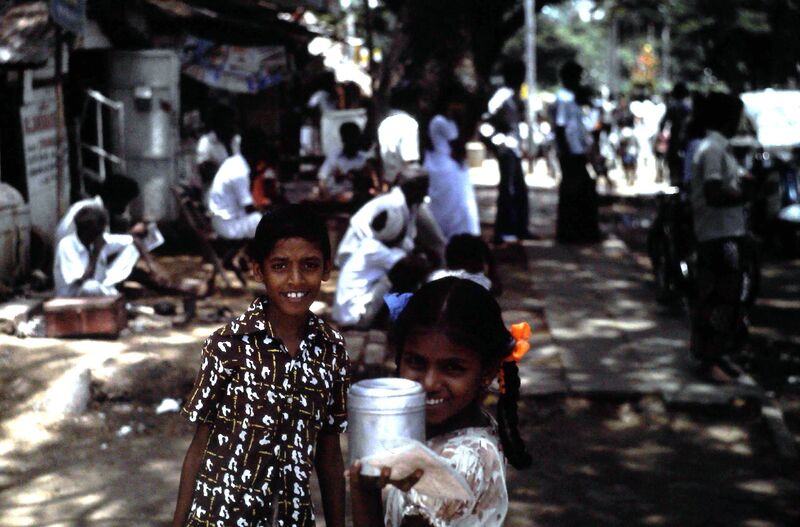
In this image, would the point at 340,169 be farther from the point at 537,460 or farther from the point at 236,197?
the point at 537,460

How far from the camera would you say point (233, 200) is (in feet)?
33.2

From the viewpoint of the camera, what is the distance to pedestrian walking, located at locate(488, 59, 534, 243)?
40.1 ft

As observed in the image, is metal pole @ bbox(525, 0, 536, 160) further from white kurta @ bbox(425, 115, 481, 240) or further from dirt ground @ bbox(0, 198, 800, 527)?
dirt ground @ bbox(0, 198, 800, 527)

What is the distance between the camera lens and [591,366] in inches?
301

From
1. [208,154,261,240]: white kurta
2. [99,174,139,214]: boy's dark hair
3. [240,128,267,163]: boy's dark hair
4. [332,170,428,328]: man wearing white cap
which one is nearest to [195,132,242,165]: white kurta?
[240,128,267,163]: boy's dark hair

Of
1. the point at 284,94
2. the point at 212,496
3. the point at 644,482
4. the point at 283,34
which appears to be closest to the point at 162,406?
the point at 644,482

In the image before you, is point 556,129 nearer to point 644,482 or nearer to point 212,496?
point 644,482

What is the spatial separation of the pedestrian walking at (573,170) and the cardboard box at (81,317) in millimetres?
5646

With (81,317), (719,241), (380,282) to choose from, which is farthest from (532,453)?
(81,317)

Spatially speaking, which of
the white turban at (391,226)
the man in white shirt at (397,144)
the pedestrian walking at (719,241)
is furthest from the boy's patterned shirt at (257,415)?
the man in white shirt at (397,144)

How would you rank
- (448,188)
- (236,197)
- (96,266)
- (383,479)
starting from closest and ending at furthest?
1. (383,479)
2. (96,266)
3. (236,197)
4. (448,188)

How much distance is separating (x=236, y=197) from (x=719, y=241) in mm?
4332

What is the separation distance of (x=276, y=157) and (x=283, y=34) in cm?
568

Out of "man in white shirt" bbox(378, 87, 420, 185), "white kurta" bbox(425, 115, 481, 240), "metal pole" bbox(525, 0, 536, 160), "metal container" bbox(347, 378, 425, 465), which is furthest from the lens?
"metal pole" bbox(525, 0, 536, 160)
